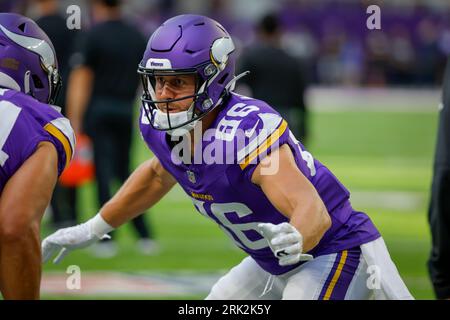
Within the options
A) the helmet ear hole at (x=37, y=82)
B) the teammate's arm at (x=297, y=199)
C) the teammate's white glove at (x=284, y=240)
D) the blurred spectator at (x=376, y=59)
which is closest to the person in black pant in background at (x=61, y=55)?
the helmet ear hole at (x=37, y=82)

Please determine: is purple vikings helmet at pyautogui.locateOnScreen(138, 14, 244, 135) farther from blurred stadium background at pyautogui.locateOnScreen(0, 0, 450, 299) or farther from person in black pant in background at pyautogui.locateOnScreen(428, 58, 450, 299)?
blurred stadium background at pyautogui.locateOnScreen(0, 0, 450, 299)

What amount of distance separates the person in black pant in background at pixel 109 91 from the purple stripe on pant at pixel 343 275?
4.58m

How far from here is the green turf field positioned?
8.09m

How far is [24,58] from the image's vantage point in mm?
3748

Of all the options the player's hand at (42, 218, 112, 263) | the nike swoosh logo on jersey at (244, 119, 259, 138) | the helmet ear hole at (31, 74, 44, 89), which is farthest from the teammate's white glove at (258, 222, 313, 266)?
the player's hand at (42, 218, 112, 263)

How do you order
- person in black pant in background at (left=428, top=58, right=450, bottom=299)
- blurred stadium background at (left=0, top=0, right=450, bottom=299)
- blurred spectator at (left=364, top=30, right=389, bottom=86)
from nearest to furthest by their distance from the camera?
person in black pant in background at (left=428, top=58, right=450, bottom=299)
blurred stadium background at (left=0, top=0, right=450, bottom=299)
blurred spectator at (left=364, top=30, right=389, bottom=86)

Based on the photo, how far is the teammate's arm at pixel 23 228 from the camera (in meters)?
3.31

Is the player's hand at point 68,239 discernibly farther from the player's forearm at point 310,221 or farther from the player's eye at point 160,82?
the player's forearm at point 310,221

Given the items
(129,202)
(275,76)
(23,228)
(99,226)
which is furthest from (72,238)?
(275,76)

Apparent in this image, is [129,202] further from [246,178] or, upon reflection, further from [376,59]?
[376,59]

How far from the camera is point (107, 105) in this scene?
8578mm

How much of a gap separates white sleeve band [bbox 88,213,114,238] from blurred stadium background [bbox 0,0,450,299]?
230cm

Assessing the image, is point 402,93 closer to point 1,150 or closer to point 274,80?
point 274,80
